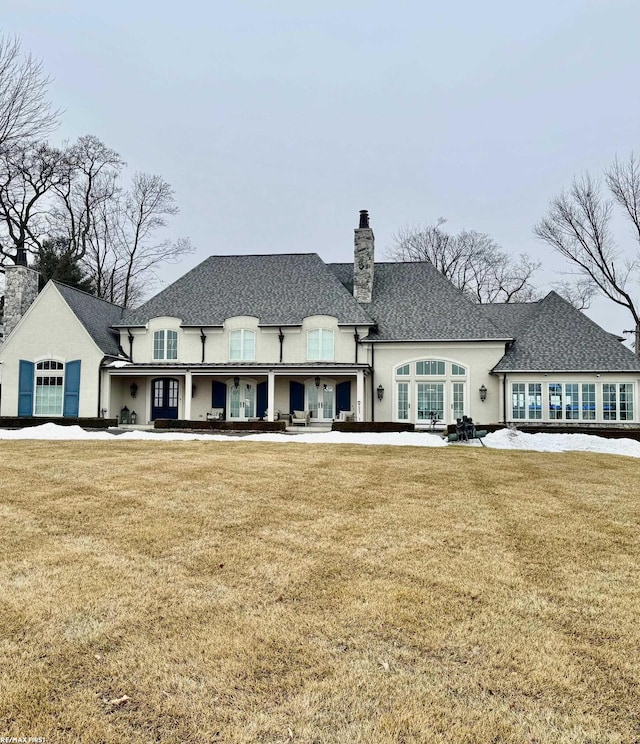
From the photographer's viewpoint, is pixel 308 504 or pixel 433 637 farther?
pixel 308 504

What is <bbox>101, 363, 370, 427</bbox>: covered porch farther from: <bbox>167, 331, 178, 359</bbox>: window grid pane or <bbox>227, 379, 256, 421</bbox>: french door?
<bbox>167, 331, 178, 359</bbox>: window grid pane

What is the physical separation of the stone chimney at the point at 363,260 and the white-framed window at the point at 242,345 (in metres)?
5.90

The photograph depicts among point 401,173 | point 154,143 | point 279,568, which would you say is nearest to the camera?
point 279,568

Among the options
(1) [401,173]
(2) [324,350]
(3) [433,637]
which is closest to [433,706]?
(3) [433,637]

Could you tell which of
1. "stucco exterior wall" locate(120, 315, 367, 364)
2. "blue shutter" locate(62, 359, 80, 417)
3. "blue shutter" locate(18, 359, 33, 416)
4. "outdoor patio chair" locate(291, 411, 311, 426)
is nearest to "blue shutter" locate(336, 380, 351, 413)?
A: "stucco exterior wall" locate(120, 315, 367, 364)

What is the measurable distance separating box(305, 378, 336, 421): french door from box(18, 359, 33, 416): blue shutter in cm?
1352

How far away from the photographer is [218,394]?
24812mm

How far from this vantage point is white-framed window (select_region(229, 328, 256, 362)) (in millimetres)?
24719

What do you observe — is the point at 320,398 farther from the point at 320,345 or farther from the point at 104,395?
the point at 104,395

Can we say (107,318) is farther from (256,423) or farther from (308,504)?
(308,504)

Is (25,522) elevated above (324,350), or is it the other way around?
(324,350)

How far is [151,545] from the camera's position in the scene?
522cm

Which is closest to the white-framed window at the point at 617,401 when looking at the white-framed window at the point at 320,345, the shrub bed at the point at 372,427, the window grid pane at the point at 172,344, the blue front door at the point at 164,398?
the shrub bed at the point at 372,427

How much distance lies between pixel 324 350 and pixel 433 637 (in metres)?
21.0
